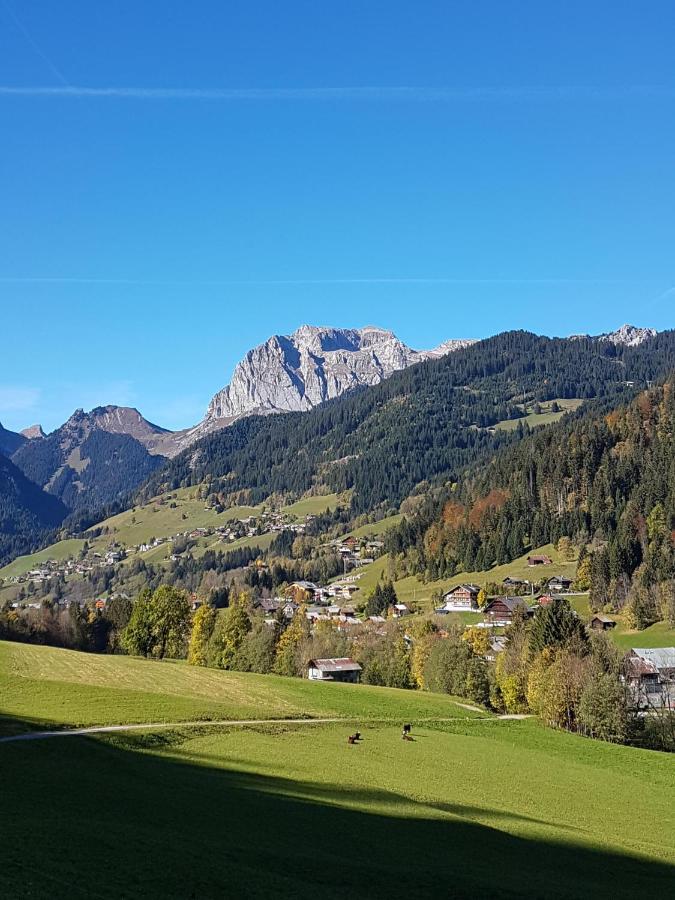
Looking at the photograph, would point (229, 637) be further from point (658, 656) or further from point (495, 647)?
point (658, 656)

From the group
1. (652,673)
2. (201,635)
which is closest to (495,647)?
(652,673)

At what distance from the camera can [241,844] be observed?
101ft

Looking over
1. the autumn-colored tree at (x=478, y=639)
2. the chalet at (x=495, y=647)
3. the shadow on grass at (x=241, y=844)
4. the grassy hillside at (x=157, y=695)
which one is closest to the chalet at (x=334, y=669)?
the autumn-colored tree at (x=478, y=639)

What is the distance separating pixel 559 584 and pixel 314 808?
16729 centimetres

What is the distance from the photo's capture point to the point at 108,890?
21672mm

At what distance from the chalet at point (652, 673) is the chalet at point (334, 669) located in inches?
1794

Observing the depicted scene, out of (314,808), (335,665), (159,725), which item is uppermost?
(314,808)

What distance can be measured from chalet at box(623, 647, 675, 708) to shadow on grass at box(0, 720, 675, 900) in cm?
7365

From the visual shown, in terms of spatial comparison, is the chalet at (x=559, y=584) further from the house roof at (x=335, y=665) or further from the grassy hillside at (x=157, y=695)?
the grassy hillside at (x=157, y=695)

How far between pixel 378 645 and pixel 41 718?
8290 cm

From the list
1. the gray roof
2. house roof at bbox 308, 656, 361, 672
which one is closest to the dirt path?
house roof at bbox 308, 656, 361, 672

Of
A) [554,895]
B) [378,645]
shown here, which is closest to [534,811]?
[554,895]

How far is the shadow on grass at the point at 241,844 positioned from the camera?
2408 cm

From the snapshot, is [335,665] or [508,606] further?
[508,606]
